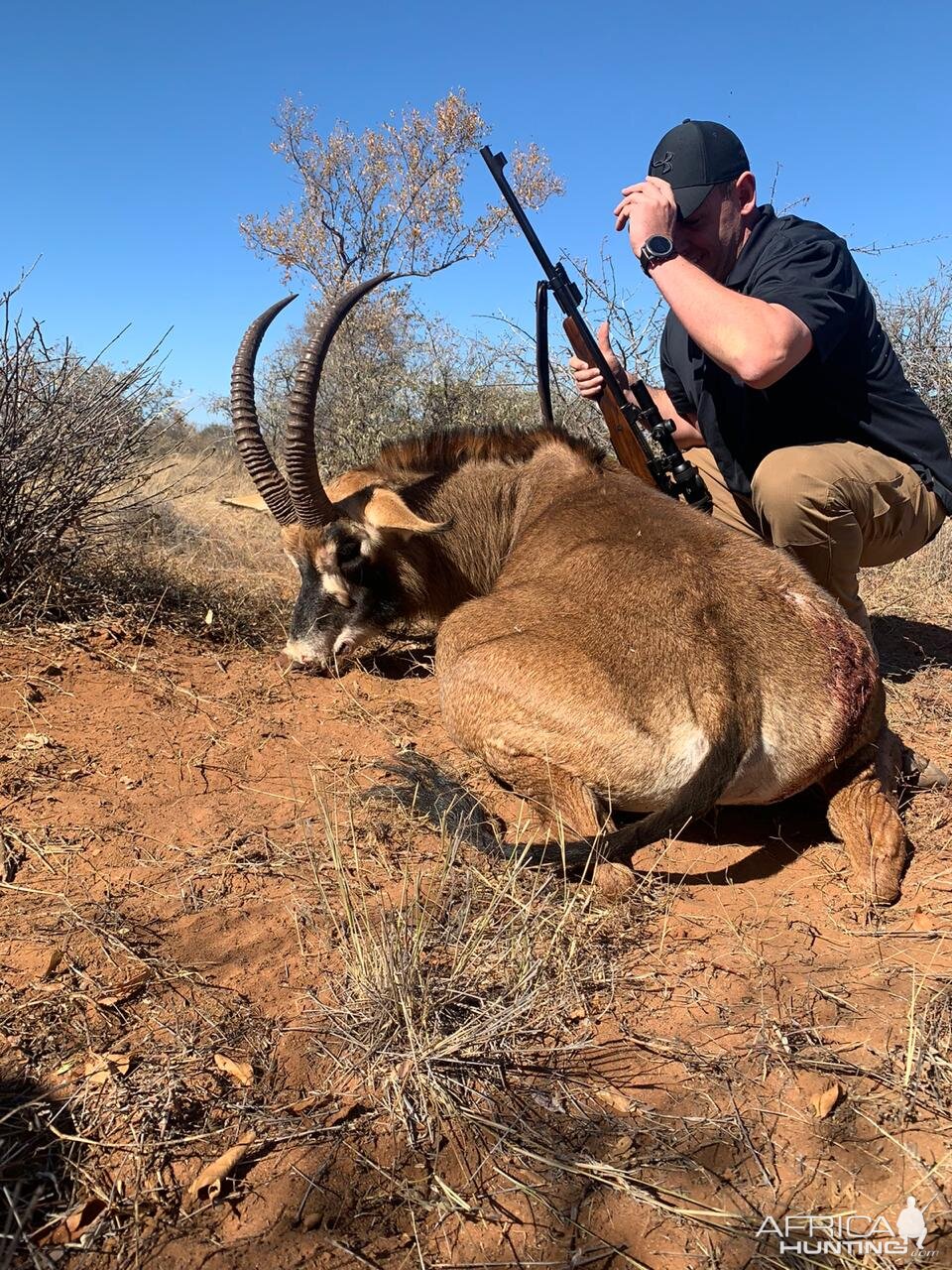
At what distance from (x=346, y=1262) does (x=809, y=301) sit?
3739mm

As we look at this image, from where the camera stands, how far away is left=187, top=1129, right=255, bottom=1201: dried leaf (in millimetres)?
1667

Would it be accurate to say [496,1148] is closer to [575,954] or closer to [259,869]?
[575,954]

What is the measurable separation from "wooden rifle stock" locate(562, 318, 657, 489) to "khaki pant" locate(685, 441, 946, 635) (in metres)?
0.82

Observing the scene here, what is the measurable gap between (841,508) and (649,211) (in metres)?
1.76

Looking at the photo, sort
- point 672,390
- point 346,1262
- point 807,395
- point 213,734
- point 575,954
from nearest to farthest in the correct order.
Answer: point 346,1262
point 575,954
point 213,734
point 807,395
point 672,390

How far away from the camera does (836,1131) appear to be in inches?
73.3

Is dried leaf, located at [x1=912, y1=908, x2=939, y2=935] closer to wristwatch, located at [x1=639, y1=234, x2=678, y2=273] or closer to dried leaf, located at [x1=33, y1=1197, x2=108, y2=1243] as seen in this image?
dried leaf, located at [x1=33, y1=1197, x2=108, y2=1243]

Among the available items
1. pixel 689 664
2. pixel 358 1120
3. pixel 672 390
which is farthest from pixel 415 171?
pixel 358 1120

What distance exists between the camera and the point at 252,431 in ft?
15.7

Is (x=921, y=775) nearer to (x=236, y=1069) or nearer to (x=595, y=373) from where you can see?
(x=595, y=373)

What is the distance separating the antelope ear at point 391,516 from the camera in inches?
179

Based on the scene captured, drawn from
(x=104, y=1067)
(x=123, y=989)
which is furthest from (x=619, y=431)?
(x=104, y=1067)

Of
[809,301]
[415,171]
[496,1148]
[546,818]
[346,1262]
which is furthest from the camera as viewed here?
[415,171]

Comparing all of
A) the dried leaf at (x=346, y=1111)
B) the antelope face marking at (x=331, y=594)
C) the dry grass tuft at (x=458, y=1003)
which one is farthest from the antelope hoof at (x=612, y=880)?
the antelope face marking at (x=331, y=594)
